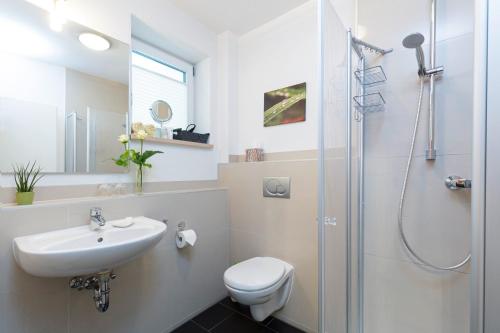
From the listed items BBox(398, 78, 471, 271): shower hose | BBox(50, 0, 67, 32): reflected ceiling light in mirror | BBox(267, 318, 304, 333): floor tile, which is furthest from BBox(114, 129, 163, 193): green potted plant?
BBox(398, 78, 471, 271): shower hose

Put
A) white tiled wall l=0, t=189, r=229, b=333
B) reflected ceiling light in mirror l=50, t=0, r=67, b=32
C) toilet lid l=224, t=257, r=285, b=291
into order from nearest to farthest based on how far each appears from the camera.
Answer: white tiled wall l=0, t=189, r=229, b=333, reflected ceiling light in mirror l=50, t=0, r=67, b=32, toilet lid l=224, t=257, r=285, b=291

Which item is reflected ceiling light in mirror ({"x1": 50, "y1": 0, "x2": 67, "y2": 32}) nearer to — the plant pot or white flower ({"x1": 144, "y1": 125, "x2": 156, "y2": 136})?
white flower ({"x1": 144, "y1": 125, "x2": 156, "y2": 136})

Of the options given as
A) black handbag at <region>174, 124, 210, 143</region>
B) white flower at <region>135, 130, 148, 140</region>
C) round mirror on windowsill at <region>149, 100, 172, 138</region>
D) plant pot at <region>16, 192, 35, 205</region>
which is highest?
round mirror on windowsill at <region>149, 100, 172, 138</region>

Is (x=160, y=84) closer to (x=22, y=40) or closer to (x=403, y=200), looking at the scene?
(x=22, y=40)

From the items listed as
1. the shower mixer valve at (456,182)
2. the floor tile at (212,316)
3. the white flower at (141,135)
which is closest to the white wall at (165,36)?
the white flower at (141,135)

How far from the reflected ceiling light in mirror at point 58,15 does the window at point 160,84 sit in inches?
23.0

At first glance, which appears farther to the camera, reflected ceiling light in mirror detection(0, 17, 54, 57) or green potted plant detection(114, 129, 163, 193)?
green potted plant detection(114, 129, 163, 193)

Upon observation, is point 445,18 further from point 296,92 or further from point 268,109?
point 268,109

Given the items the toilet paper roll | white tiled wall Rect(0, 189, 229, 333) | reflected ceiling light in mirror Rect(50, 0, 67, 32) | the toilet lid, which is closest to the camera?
white tiled wall Rect(0, 189, 229, 333)

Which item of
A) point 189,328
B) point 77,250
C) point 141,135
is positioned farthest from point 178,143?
point 189,328

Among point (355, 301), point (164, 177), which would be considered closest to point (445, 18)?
point (355, 301)

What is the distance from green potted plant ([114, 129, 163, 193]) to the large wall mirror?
0.05m

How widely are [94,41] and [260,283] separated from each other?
183 cm

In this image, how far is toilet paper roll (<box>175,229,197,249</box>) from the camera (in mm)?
1644
